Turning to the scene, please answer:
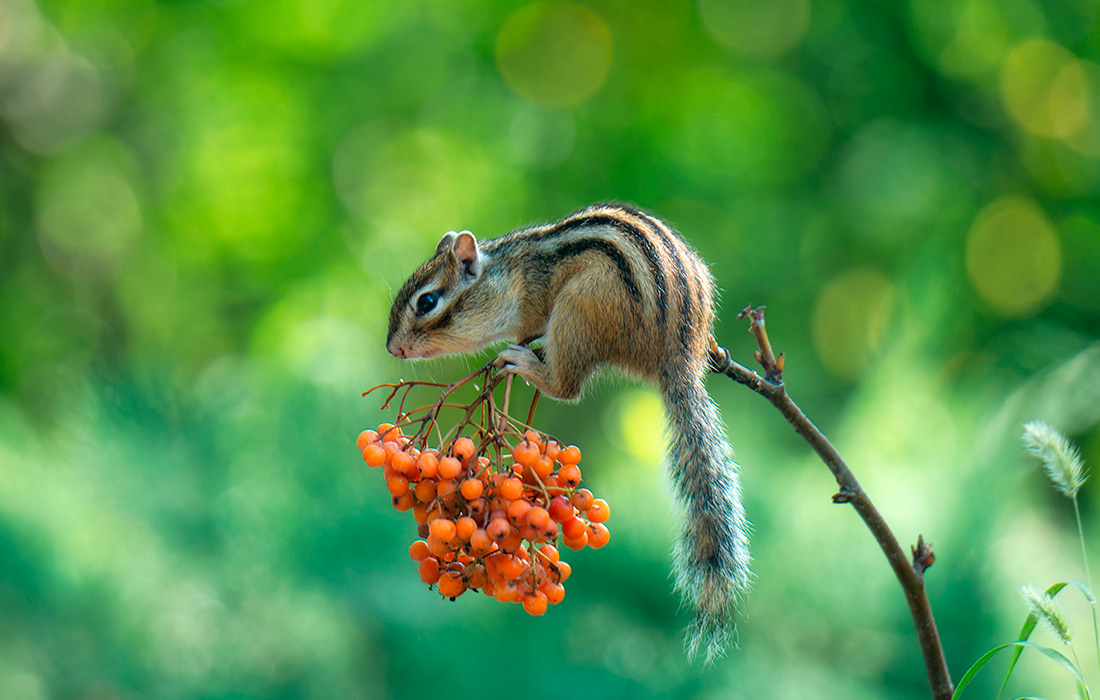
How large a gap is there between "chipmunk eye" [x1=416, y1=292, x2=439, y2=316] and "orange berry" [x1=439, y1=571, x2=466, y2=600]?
1.78 ft

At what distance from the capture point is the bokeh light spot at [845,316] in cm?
482

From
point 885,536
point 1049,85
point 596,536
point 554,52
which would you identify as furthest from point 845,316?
point 596,536

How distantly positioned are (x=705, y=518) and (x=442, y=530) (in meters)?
0.42

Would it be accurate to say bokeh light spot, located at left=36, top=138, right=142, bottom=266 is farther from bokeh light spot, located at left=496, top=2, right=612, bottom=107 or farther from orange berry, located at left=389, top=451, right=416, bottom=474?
orange berry, located at left=389, top=451, right=416, bottom=474

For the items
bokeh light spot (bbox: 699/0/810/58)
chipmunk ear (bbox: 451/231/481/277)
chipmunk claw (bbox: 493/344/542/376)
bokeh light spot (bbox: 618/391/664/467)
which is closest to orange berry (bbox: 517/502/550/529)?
chipmunk claw (bbox: 493/344/542/376)

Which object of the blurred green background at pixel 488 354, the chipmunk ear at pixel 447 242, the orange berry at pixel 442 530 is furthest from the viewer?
the blurred green background at pixel 488 354

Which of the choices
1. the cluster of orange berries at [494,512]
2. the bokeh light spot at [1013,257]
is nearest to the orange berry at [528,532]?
the cluster of orange berries at [494,512]

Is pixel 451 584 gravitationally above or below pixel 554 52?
below

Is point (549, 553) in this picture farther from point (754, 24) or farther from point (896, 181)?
point (754, 24)

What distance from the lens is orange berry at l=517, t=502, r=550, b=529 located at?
79 centimetres

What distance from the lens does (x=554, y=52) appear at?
4.75 meters

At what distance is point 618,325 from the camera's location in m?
1.17

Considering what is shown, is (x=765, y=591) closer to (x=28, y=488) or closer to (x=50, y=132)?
(x=28, y=488)

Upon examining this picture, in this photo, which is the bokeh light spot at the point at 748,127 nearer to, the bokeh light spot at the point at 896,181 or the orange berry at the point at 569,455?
the bokeh light spot at the point at 896,181
